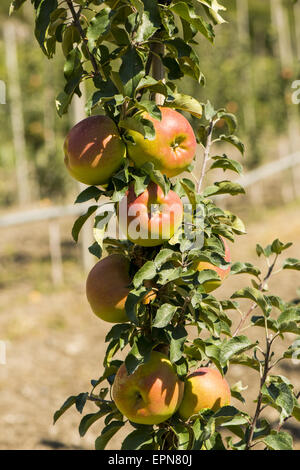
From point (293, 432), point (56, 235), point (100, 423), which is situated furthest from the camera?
point (56, 235)

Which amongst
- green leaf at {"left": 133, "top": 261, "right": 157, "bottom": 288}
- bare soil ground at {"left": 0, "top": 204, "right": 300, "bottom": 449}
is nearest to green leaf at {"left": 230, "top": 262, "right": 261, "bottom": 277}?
A: green leaf at {"left": 133, "top": 261, "right": 157, "bottom": 288}

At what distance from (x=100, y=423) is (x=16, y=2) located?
8.06ft

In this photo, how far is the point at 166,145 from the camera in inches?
46.1

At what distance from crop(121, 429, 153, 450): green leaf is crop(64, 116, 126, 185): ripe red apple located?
0.58m

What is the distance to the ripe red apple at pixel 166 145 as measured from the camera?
116 centimetres

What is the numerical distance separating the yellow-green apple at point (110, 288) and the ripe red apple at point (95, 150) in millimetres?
223

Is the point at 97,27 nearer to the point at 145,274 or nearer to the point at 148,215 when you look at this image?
the point at 148,215

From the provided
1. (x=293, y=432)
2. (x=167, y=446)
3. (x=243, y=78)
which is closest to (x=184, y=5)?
(x=167, y=446)

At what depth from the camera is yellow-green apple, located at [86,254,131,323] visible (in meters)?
1.26

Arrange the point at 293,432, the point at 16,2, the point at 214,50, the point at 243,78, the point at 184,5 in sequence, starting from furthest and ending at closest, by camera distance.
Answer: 1. the point at 243,78
2. the point at 214,50
3. the point at 293,432
4. the point at 16,2
5. the point at 184,5

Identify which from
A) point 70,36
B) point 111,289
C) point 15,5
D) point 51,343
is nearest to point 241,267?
point 111,289

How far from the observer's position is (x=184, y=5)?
1111mm
